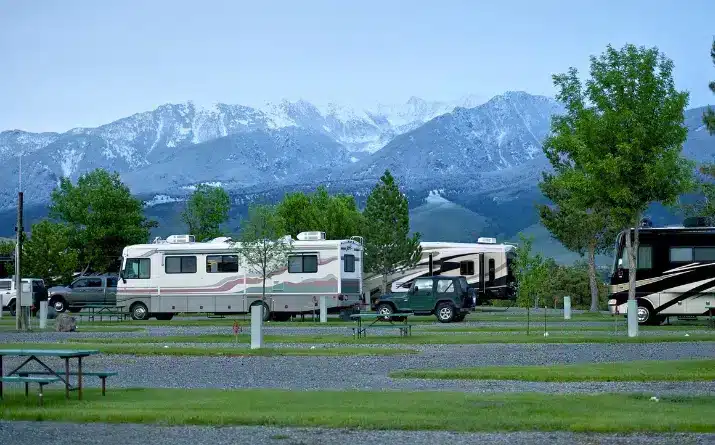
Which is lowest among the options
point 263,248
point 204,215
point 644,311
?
point 644,311

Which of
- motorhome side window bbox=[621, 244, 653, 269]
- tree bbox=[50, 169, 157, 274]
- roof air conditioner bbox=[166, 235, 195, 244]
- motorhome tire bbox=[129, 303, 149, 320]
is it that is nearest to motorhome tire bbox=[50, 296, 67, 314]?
motorhome tire bbox=[129, 303, 149, 320]

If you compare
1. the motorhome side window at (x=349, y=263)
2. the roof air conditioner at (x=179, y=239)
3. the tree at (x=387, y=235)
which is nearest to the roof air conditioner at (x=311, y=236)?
the motorhome side window at (x=349, y=263)

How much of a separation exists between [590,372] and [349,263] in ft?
84.7

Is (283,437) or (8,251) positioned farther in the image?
(8,251)

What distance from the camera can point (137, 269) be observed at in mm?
48125

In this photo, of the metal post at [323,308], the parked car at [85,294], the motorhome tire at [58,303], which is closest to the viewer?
the metal post at [323,308]

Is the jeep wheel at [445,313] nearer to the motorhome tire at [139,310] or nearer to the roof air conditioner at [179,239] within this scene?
the roof air conditioner at [179,239]

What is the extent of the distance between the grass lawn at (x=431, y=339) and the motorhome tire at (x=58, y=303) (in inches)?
919

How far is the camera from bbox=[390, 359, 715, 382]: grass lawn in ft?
66.8

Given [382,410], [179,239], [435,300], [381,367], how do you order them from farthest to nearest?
[179,239]
[435,300]
[381,367]
[382,410]

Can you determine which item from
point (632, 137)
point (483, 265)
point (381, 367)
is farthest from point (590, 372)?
point (483, 265)

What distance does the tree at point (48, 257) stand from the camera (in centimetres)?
7275

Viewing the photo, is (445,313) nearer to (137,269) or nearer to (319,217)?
(137,269)

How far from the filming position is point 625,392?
1806cm
